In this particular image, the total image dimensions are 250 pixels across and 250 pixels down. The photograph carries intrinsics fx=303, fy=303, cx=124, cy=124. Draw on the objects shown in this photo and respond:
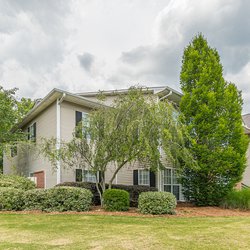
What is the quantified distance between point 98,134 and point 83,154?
1194mm

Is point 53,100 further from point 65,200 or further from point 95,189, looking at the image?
point 65,200

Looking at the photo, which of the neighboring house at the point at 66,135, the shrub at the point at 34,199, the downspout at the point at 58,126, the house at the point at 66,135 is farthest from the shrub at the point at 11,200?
the downspout at the point at 58,126

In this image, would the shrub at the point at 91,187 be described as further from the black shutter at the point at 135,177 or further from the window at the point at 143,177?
the window at the point at 143,177

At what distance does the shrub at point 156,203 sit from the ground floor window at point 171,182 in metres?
4.96

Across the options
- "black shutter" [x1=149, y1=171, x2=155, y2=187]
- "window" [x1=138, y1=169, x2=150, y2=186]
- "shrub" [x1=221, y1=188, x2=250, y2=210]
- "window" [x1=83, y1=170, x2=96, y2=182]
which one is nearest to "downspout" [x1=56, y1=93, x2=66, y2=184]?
"window" [x1=83, y1=170, x2=96, y2=182]

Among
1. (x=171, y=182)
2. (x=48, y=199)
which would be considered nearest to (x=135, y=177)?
(x=171, y=182)

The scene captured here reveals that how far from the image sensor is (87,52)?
18516mm

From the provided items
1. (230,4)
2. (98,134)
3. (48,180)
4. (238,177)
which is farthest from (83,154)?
(230,4)

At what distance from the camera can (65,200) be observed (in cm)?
1141

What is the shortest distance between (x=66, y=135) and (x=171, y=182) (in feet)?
20.8

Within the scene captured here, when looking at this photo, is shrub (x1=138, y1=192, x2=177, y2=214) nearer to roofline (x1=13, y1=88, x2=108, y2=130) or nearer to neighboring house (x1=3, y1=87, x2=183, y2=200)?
neighboring house (x1=3, y1=87, x2=183, y2=200)

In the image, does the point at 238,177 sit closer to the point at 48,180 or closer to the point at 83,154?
the point at 83,154

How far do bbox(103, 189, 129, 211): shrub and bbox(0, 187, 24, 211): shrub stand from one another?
335 centimetres

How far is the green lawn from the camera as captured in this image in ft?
Answer: 20.8
